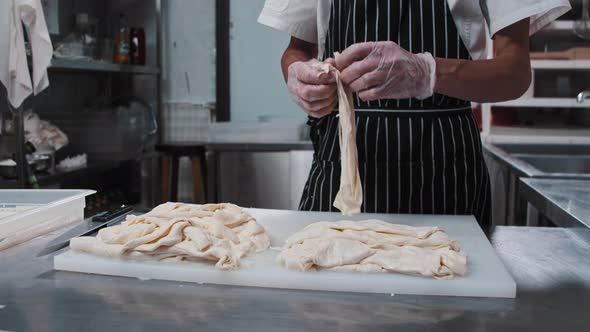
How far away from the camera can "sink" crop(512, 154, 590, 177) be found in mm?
2662

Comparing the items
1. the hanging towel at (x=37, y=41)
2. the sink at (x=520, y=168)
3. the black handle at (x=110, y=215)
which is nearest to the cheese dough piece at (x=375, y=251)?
the black handle at (x=110, y=215)

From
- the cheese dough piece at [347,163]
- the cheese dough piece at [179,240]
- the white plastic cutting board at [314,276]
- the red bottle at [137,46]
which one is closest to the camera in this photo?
the white plastic cutting board at [314,276]

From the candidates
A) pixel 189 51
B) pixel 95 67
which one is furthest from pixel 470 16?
pixel 189 51

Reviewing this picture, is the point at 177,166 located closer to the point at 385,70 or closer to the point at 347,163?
the point at 347,163

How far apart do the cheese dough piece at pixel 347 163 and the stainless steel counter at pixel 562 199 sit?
47 cm

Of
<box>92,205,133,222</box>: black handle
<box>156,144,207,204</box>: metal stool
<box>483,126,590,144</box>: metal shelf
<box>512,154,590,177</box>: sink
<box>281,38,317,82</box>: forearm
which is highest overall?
<box>281,38,317,82</box>: forearm

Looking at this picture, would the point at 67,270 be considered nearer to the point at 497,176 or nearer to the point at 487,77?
the point at 487,77

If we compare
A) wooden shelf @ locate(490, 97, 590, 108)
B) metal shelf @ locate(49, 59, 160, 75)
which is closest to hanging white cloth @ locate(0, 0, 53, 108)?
metal shelf @ locate(49, 59, 160, 75)

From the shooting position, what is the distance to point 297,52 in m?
1.71

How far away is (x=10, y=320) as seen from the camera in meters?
0.79

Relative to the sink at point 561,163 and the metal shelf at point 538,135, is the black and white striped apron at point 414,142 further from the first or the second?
the metal shelf at point 538,135

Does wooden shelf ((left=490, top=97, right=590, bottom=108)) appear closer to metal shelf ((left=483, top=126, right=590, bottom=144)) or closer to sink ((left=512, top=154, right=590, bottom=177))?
metal shelf ((left=483, top=126, right=590, bottom=144))

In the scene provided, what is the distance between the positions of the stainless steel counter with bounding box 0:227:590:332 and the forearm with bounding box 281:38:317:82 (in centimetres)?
86

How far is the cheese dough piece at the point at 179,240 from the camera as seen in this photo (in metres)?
1.00
